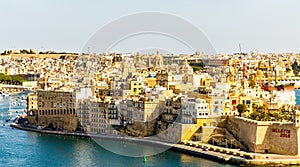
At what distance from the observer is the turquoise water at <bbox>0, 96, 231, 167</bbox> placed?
12.8 m

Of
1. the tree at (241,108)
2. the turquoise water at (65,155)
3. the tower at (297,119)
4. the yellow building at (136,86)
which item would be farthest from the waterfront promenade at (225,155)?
the yellow building at (136,86)

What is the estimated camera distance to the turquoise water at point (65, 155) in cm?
1283

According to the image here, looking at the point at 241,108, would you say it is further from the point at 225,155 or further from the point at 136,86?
the point at 136,86

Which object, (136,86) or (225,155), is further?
(136,86)

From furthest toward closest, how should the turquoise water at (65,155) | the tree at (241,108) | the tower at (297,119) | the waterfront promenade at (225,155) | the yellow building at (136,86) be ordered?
the yellow building at (136,86) < the tree at (241,108) < the turquoise water at (65,155) < the tower at (297,119) < the waterfront promenade at (225,155)

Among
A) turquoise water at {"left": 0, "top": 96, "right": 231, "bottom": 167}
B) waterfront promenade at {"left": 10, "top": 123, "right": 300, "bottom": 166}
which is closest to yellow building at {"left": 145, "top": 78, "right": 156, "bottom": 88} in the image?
turquoise water at {"left": 0, "top": 96, "right": 231, "bottom": 167}

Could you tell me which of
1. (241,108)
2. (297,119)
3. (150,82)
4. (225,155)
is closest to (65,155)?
(225,155)

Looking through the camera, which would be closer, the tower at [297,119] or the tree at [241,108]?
the tower at [297,119]

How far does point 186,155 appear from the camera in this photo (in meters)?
13.5

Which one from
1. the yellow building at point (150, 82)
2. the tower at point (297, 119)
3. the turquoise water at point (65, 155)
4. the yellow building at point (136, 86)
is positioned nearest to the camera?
the tower at point (297, 119)

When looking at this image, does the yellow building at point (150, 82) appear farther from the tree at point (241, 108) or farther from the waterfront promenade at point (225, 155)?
the tree at point (241, 108)

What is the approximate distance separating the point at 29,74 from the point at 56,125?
87.5ft

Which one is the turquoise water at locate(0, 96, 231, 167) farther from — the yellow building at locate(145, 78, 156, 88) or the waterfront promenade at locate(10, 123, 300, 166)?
the yellow building at locate(145, 78, 156, 88)

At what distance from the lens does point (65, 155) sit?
1393cm
